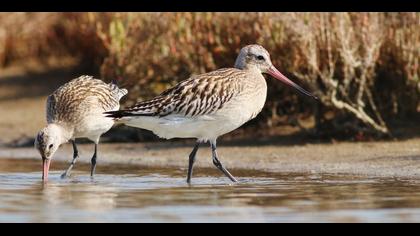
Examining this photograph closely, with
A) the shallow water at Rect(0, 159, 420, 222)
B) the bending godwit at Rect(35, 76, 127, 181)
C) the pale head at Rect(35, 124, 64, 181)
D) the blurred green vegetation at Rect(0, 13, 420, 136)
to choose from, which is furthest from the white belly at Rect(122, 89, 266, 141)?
the blurred green vegetation at Rect(0, 13, 420, 136)

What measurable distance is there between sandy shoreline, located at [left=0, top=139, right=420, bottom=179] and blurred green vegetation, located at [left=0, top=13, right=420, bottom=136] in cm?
62

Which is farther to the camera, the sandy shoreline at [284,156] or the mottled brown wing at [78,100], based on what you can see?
the mottled brown wing at [78,100]

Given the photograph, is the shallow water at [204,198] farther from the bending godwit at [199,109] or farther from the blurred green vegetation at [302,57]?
the blurred green vegetation at [302,57]

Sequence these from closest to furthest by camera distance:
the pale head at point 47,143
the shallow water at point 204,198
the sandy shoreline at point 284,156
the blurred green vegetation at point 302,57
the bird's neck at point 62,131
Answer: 1. the shallow water at point 204,198
2. the pale head at point 47,143
3. the sandy shoreline at point 284,156
4. the bird's neck at point 62,131
5. the blurred green vegetation at point 302,57

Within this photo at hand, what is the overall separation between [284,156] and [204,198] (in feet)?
12.6

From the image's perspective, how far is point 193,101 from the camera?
1181 centimetres

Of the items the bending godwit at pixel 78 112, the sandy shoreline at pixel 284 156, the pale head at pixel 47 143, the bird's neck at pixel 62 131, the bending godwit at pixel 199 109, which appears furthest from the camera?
the bending godwit at pixel 78 112

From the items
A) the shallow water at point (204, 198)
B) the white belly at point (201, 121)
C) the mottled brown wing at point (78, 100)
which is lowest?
the shallow water at point (204, 198)

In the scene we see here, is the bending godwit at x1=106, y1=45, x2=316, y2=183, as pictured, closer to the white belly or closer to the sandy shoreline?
the white belly

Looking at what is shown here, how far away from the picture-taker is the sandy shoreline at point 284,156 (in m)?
12.6

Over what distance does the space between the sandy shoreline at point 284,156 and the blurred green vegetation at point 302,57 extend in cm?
62

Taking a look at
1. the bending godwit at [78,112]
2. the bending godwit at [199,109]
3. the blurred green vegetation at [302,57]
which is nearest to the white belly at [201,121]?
the bending godwit at [199,109]

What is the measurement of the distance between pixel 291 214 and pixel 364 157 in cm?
450

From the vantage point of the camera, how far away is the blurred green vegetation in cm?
1433
